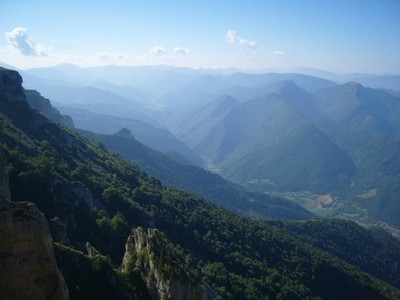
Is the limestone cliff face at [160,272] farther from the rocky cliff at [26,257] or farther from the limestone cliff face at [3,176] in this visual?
the limestone cliff face at [3,176]

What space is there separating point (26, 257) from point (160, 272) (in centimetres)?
1518

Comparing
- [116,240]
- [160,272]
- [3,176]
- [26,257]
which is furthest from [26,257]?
[116,240]

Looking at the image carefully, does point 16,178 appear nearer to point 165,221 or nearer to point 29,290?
point 29,290

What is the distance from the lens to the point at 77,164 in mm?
97875

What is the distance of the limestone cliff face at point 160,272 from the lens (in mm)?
37844

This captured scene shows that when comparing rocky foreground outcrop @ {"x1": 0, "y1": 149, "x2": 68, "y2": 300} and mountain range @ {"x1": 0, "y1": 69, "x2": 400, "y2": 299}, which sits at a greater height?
rocky foreground outcrop @ {"x1": 0, "y1": 149, "x2": 68, "y2": 300}

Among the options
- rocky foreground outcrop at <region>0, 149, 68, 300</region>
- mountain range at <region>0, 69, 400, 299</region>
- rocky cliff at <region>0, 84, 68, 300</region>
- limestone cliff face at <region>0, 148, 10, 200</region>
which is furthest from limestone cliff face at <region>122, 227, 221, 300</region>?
limestone cliff face at <region>0, 148, 10, 200</region>

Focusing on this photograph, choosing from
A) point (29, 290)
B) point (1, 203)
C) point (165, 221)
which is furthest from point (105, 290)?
point (165, 221)

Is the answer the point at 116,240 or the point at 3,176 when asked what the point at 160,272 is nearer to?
the point at 3,176

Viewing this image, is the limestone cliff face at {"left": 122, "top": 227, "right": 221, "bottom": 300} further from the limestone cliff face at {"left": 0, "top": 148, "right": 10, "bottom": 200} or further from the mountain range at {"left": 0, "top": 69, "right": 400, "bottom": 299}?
the limestone cliff face at {"left": 0, "top": 148, "right": 10, "bottom": 200}

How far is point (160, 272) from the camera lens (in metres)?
39.0

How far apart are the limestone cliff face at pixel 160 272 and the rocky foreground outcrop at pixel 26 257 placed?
12.3 meters

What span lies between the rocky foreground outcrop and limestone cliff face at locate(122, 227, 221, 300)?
40.3ft

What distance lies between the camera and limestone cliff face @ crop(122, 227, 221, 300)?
37.8m
